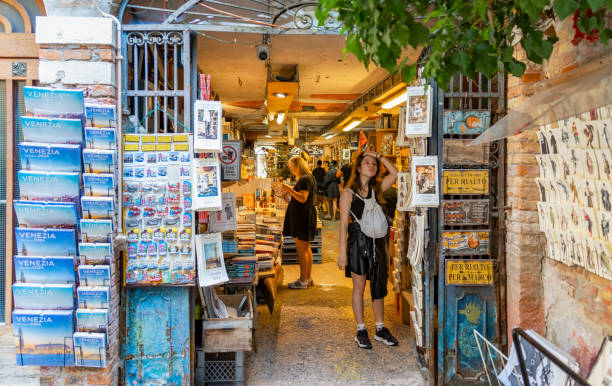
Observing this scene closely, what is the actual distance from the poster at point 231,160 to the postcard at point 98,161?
1.09 meters

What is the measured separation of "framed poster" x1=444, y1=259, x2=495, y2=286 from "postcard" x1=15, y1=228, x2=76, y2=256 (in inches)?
112

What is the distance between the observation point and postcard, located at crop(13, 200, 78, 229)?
10.5 feet

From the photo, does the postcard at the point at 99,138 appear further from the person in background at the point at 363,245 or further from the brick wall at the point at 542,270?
the brick wall at the point at 542,270

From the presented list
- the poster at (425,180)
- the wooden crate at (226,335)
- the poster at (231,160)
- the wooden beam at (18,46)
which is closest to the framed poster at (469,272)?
the poster at (425,180)

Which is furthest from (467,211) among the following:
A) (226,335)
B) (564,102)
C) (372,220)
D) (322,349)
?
(226,335)

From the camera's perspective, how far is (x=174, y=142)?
3512 millimetres

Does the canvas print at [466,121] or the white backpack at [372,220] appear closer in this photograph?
the canvas print at [466,121]

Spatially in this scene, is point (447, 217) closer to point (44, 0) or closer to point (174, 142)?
point (174, 142)

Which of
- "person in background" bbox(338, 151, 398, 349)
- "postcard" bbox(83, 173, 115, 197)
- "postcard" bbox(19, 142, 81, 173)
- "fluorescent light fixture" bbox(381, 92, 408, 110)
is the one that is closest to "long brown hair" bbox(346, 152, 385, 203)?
"person in background" bbox(338, 151, 398, 349)

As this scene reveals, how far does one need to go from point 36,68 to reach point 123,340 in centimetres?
216

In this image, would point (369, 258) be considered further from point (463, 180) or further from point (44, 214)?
point (44, 214)

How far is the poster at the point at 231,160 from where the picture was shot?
423 cm

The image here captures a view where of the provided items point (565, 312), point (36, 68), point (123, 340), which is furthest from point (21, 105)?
point (565, 312)

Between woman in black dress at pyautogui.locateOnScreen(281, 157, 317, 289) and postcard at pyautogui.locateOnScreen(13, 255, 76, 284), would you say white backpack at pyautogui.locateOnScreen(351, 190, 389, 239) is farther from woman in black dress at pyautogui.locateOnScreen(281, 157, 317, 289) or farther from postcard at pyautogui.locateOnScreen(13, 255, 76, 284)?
postcard at pyautogui.locateOnScreen(13, 255, 76, 284)
